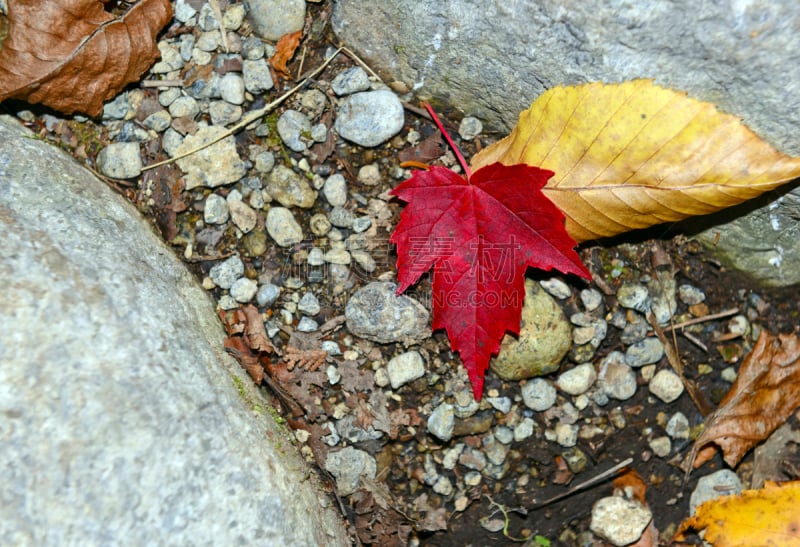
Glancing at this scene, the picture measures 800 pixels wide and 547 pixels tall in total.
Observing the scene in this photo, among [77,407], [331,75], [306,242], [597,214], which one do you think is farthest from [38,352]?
[597,214]

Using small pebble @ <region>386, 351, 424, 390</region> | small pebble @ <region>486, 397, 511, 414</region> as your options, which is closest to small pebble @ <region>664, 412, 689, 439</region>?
small pebble @ <region>486, 397, 511, 414</region>

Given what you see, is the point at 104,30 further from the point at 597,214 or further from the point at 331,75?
the point at 597,214

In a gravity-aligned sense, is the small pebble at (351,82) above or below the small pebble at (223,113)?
above

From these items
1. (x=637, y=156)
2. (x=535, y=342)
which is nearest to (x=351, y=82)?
(x=637, y=156)

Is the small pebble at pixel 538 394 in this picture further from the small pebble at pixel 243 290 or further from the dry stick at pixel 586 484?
the small pebble at pixel 243 290

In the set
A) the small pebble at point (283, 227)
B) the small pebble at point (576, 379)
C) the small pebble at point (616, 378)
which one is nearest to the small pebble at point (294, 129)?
the small pebble at point (283, 227)

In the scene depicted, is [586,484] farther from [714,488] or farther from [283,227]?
[283,227]
